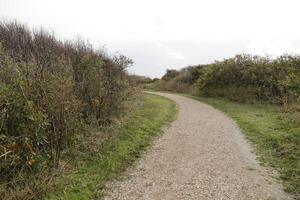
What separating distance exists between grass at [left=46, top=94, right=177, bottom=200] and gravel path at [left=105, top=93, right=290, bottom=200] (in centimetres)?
33

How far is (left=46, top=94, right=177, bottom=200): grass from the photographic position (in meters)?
6.82

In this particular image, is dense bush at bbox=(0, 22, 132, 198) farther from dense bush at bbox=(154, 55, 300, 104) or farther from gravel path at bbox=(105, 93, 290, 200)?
dense bush at bbox=(154, 55, 300, 104)

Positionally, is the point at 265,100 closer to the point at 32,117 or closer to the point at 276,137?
the point at 276,137

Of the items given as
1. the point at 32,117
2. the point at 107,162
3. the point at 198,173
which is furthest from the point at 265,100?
the point at 32,117

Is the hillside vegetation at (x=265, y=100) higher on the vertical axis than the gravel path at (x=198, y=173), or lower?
higher

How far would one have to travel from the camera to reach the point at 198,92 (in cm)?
2967

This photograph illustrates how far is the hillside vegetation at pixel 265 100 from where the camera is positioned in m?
9.72

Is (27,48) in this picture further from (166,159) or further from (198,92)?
(198,92)

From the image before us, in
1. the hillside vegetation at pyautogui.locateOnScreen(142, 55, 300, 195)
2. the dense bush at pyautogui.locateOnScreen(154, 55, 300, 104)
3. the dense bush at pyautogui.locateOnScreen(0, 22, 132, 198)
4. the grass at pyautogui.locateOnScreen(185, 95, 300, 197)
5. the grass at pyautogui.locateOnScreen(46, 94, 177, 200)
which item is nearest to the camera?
the dense bush at pyautogui.locateOnScreen(0, 22, 132, 198)

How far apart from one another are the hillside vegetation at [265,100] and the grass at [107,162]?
3.54 metres

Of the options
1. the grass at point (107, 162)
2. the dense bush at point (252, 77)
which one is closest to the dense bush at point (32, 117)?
the grass at point (107, 162)

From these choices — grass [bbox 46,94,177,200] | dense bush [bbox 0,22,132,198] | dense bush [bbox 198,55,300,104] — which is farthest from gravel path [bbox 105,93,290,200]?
dense bush [bbox 198,55,300,104]

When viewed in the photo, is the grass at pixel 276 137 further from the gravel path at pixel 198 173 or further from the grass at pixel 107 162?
the grass at pixel 107 162

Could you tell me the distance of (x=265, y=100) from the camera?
72.8ft
